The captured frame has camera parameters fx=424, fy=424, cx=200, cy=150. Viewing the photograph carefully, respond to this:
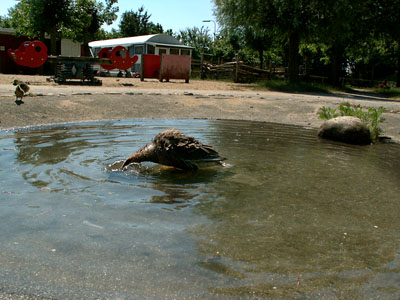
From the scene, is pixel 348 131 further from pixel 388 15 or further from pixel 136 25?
pixel 136 25

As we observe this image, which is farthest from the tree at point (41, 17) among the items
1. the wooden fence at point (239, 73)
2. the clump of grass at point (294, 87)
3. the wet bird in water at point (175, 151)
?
the wet bird in water at point (175, 151)

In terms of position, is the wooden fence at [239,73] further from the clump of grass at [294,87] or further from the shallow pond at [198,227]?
the shallow pond at [198,227]

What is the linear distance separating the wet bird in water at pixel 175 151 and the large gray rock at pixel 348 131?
13.4 feet

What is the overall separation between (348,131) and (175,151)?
466cm

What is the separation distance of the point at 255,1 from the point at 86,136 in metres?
16.8

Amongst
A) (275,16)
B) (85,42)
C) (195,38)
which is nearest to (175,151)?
(275,16)

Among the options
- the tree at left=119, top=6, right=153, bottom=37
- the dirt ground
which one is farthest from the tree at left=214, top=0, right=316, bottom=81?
the tree at left=119, top=6, right=153, bottom=37

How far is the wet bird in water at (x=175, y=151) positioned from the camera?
16.9 ft

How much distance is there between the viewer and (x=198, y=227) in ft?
11.5

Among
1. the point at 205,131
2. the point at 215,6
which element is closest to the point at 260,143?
the point at 205,131

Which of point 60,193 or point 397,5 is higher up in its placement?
point 397,5

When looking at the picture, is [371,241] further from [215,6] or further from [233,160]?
[215,6]

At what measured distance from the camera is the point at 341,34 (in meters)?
22.2

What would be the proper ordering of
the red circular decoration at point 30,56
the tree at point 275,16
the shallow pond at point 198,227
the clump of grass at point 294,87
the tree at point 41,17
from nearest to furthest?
the shallow pond at point 198,227, the red circular decoration at point 30,56, the tree at point 275,16, the clump of grass at point 294,87, the tree at point 41,17
